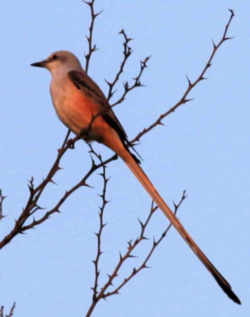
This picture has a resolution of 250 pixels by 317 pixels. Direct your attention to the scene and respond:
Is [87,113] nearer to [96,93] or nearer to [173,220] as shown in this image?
[96,93]

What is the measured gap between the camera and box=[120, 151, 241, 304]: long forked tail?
10.5 ft

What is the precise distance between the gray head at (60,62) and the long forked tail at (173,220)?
105 centimetres

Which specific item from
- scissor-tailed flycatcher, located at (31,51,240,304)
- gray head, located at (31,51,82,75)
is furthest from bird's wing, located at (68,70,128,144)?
gray head, located at (31,51,82,75)

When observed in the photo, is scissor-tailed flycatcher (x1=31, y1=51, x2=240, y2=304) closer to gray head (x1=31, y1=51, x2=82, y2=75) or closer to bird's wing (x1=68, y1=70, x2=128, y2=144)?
bird's wing (x1=68, y1=70, x2=128, y2=144)

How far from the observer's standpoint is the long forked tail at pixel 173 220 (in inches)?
126

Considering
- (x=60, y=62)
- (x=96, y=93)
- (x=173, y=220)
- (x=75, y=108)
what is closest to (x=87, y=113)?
(x=75, y=108)

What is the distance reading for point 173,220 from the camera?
3.65 meters

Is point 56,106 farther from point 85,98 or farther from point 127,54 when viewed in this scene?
point 127,54

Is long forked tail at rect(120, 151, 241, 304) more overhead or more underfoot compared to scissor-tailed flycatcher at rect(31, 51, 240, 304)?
more underfoot

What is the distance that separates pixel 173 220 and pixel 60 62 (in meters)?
2.05

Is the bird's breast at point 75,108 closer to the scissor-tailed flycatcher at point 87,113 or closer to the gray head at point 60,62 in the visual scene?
the scissor-tailed flycatcher at point 87,113

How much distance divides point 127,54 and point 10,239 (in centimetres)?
118

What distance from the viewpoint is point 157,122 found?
311cm

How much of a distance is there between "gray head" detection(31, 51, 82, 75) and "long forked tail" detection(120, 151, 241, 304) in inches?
41.4
